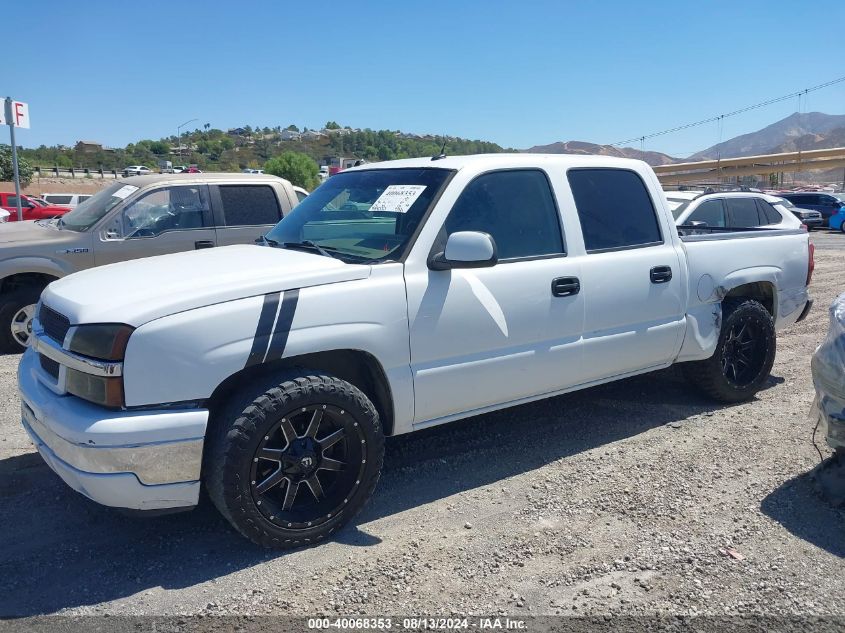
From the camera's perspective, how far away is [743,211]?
12.5 metres

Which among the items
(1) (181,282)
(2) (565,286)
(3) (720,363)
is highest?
(1) (181,282)

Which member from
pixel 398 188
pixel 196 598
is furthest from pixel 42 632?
pixel 398 188

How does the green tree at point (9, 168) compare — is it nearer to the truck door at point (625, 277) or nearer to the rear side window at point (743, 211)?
the rear side window at point (743, 211)

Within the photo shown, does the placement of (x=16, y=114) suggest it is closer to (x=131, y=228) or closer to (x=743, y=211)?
(x=131, y=228)

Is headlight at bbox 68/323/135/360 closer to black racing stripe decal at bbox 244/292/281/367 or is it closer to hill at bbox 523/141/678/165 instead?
black racing stripe decal at bbox 244/292/281/367

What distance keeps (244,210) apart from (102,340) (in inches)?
208

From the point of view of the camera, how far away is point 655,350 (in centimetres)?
488

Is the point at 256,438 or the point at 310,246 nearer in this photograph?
the point at 256,438

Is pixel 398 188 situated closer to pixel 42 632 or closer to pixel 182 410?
pixel 182 410

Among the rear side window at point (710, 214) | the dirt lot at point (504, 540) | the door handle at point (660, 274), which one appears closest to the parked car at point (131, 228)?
the dirt lot at point (504, 540)

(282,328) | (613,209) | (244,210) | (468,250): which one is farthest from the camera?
(244,210)

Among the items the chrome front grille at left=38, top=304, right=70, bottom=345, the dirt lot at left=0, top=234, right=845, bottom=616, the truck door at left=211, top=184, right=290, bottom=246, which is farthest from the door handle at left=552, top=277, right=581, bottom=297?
the truck door at left=211, top=184, right=290, bottom=246

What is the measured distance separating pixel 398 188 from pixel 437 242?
554mm

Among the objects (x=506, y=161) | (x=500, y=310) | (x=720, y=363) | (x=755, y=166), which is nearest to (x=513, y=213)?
(x=506, y=161)
